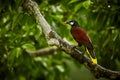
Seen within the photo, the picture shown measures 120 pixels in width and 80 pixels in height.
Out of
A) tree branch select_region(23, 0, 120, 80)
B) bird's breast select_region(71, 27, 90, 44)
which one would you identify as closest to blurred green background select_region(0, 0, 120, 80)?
bird's breast select_region(71, 27, 90, 44)

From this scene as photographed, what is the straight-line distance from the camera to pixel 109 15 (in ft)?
15.9

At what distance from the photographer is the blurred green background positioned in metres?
4.80

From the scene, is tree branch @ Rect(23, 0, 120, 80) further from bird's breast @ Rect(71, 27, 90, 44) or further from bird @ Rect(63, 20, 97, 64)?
bird's breast @ Rect(71, 27, 90, 44)

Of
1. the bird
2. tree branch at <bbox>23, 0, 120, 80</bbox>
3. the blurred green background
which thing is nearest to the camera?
tree branch at <bbox>23, 0, 120, 80</bbox>

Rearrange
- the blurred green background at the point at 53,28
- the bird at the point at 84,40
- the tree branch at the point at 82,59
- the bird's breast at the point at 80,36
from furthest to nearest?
the blurred green background at the point at 53,28 → the bird's breast at the point at 80,36 → the bird at the point at 84,40 → the tree branch at the point at 82,59

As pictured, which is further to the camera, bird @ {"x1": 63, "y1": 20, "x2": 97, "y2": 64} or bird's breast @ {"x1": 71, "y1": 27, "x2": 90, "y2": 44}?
bird's breast @ {"x1": 71, "y1": 27, "x2": 90, "y2": 44}

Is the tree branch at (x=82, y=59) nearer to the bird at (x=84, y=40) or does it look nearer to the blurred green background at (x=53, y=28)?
the bird at (x=84, y=40)

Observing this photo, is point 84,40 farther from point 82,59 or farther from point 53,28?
point 53,28

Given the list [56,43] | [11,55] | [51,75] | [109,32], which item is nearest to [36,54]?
[51,75]

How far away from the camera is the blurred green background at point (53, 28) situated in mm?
4805

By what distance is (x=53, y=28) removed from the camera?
5.25 metres

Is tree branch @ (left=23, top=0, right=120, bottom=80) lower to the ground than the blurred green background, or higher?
higher

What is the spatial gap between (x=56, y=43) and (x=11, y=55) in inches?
60.2

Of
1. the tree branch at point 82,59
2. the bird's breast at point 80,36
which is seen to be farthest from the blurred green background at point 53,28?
the tree branch at point 82,59
